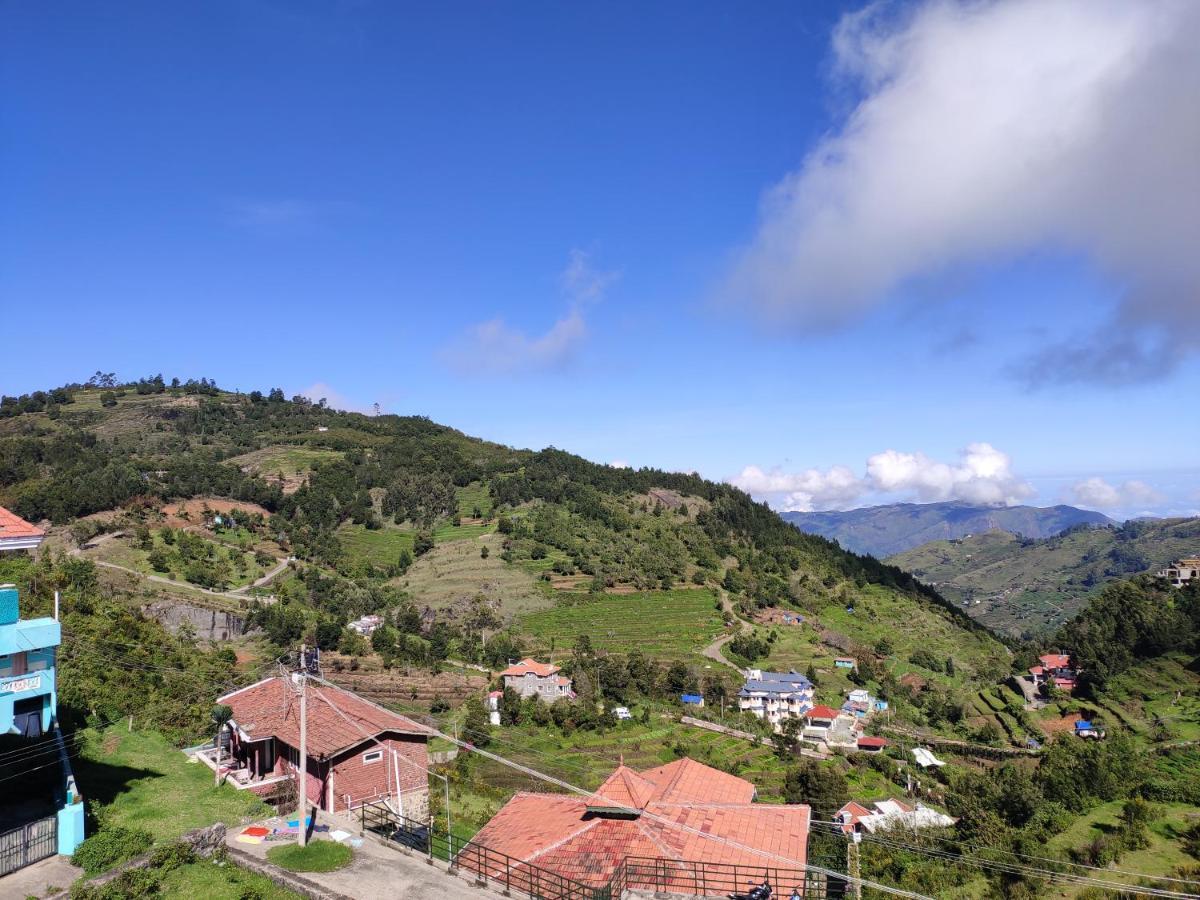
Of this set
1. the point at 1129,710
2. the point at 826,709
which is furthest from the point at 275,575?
the point at 1129,710

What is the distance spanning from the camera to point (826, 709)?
6231 centimetres

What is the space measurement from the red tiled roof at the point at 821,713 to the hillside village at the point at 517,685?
0.74 meters

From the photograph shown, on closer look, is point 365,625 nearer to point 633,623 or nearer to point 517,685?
point 517,685

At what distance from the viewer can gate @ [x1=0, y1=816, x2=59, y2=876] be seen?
1228 cm

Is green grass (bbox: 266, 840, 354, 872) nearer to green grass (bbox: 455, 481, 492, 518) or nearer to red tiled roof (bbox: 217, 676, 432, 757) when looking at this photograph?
red tiled roof (bbox: 217, 676, 432, 757)

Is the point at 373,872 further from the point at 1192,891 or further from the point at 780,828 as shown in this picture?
the point at 1192,891

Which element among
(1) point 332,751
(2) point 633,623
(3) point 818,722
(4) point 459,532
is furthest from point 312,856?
(4) point 459,532

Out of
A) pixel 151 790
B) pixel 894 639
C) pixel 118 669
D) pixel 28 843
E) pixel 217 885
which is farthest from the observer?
pixel 894 639

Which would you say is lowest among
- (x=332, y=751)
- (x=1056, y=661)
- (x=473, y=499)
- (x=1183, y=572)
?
(x=1056, y=661)

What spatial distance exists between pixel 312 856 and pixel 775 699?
5758 centimetres

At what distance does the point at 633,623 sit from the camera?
80438 mm

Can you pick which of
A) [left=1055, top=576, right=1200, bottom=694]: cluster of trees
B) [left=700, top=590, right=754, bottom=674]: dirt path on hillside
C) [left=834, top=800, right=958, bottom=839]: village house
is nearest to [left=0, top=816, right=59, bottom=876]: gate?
[left=834, top=800, right=958, bottom=839]: village house

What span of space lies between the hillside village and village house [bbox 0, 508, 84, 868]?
0.27 ft

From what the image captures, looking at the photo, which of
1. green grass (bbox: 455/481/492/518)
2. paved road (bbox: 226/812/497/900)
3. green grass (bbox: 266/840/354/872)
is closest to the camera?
paved road (bbox: 226/812/497/900)
